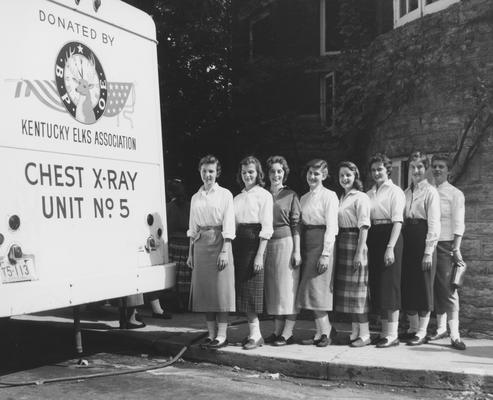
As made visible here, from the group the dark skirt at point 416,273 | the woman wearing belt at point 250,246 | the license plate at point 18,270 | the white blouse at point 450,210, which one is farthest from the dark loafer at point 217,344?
the white blouse at point 450,210

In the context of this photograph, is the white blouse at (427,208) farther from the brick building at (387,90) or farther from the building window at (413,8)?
the building window at (413,8)

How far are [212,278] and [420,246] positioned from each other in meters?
2.03

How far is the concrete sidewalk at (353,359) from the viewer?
5.70 meters

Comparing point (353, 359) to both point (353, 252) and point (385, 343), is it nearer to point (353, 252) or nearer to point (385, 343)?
point (385, 343)

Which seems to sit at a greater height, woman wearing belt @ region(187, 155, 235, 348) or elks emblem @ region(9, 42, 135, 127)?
elks emblem @ region(9, 42, 135, 127)

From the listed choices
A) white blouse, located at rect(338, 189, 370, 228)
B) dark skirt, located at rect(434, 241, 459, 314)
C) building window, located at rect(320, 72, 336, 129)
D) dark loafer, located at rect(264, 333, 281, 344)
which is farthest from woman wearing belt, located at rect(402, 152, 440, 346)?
building window, located at rect(320, 72, 336, 129)

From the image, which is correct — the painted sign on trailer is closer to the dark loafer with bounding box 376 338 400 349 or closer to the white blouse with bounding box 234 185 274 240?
the white blouse with bounding box 234 185 274 240

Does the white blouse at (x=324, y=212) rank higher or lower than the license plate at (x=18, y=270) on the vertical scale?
higher

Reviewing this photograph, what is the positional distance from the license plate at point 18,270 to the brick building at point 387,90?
465 cm

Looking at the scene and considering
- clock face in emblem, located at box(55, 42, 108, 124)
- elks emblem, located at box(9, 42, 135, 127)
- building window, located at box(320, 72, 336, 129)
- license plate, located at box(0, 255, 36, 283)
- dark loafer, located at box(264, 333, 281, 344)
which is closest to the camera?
license plate, located at box(0, 255, 36, 283)

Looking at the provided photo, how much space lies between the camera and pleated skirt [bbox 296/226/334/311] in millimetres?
6605

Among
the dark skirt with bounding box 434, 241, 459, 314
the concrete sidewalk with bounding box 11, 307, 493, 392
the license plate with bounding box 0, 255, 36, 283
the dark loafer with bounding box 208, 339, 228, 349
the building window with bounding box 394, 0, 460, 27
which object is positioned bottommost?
the concrete sidewalk with bounding box 11, 307, 493, 392

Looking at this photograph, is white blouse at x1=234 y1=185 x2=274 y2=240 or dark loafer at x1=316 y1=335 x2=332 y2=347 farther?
dark loafer at x1=316 y1=335 x2=332 y2=347

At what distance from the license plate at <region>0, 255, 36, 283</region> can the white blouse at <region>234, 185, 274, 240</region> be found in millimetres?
2081
